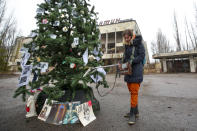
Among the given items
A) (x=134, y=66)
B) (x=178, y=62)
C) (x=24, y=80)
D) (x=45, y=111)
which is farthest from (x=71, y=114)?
(x=178, y=62)

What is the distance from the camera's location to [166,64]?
23.2 metres

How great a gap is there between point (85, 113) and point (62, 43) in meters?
1.46

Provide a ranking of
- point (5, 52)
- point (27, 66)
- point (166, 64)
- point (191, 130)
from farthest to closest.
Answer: point (166, 64), point (5, 52), point (27, 66), point (191, 130)

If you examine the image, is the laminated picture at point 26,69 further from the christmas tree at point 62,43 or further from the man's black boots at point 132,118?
the man's black boots at point 132,118

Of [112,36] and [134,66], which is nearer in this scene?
[134,66]

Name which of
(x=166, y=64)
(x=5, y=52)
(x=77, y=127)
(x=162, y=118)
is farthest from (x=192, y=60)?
(x=5, y=52)

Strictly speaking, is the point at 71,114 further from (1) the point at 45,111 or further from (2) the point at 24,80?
(2) the point at 24,80

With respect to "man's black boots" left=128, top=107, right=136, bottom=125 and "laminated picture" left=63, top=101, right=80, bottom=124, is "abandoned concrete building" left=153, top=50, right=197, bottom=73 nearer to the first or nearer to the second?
"man's black boots" left=128, top=107, right=136, bottom=125

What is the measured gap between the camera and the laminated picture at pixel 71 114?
202 centimetres

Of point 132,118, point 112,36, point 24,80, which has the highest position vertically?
point 112,36

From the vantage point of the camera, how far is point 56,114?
206 centimetres

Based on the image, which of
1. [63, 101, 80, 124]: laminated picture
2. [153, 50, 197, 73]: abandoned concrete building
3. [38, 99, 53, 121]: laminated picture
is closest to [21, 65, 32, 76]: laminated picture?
[38, 99, 53, 121]: laminated picture

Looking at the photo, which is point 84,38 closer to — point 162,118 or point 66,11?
point 66,11

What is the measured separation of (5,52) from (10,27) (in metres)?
3.57
